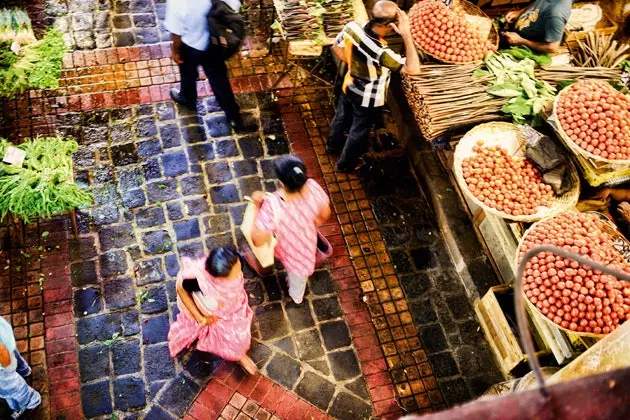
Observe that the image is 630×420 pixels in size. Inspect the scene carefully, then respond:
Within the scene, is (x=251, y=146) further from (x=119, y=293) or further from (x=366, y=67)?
(x=119, y=293)

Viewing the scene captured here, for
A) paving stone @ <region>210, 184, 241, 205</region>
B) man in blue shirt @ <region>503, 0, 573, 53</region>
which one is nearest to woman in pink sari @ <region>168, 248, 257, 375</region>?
paving stone @ <region>210, 184, 241, 205</region>

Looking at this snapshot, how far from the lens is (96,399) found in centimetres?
478

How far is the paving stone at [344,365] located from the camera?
5191 mm

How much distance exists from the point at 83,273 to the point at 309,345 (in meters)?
2.46

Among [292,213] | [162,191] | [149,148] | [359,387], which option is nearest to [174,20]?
[149,148]

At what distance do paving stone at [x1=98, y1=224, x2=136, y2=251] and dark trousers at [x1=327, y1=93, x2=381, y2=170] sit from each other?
101 inches

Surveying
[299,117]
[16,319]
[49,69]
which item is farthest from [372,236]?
[49,69]

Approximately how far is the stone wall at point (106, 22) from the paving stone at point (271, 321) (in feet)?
13.7

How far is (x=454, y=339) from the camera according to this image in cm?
554

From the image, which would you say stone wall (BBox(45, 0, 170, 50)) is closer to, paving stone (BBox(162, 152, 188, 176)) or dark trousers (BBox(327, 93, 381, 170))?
paving stone (BBox(162, 152, 188, 176))

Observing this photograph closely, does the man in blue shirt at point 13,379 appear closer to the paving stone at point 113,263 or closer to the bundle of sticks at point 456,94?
the paving stone at point 113,263

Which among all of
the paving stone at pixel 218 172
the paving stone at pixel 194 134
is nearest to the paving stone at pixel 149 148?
the paving stone at pixel 194 134

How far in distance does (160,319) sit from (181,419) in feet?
3.28

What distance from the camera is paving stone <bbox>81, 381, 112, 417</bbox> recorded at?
471 centimetres
